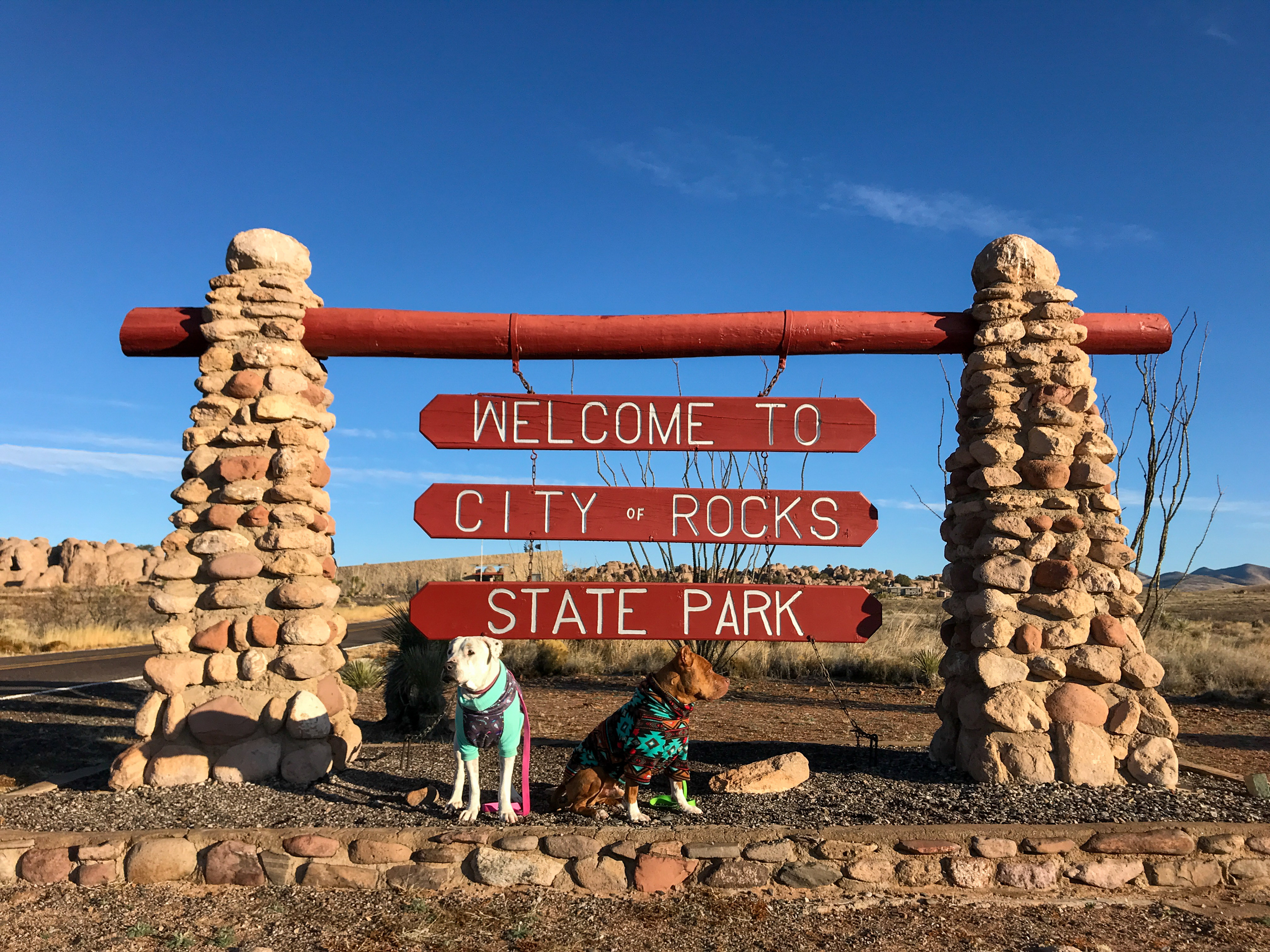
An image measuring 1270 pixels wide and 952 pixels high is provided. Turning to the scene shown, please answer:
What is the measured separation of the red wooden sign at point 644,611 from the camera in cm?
508

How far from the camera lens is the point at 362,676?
10.5 metres

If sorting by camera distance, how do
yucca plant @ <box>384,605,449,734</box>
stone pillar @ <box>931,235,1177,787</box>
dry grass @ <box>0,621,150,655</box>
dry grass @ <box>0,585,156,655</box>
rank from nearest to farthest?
stone pillar @ <box>931,235,1177,787</box>
yucca plant @ <box>384,605,449,734</box>
dry grass @ <box>0,621,150,655</box>
dry grass @ <box>0,585,156,655</box>

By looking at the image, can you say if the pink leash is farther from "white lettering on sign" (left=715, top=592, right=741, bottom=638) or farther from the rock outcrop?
Answer: the rock outcrop

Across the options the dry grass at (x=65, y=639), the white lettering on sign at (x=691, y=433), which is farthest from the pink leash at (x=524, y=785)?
the dry grass at (x=65, y=639)

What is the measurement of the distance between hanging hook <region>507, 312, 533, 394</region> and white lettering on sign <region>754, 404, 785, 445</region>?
60.7 inches

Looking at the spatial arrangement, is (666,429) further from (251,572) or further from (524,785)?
(251,572)

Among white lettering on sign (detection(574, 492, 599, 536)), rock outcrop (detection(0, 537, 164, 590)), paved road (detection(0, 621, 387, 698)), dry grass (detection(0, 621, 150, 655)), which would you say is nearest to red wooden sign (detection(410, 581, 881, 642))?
white lettering on sign (detection(574, 492, 599, 536))

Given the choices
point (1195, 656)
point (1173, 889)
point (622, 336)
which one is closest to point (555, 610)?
point (622, 336)

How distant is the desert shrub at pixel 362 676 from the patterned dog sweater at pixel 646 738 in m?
6.91

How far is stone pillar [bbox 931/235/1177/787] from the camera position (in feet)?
15.4

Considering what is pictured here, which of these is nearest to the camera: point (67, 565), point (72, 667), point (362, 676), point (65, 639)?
point (362, 676)

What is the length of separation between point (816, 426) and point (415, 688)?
184 inches

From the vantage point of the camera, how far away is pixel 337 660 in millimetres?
5250

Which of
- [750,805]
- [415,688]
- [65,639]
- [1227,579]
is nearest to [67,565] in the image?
[65,639]
